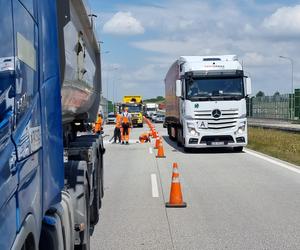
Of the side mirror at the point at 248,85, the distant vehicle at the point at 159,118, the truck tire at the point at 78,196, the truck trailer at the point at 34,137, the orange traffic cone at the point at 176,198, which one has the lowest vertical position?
the distant vehicle at the point at 159,118

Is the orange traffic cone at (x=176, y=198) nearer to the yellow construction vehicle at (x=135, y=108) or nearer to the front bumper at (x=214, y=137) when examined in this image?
the front bumper at (x=214, y=137)

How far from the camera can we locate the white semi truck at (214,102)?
21859 millimetres

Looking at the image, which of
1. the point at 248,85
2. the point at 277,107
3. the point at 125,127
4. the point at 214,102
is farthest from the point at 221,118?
the point at 277,107

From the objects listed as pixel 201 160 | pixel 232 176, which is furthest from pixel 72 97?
pixel 201 160

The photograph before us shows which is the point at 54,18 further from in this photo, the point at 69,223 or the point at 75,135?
the point at 75,135

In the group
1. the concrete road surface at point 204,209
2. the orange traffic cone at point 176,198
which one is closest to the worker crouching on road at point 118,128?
the concrete road surface at point 204,209

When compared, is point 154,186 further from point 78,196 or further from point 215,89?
point 215,89

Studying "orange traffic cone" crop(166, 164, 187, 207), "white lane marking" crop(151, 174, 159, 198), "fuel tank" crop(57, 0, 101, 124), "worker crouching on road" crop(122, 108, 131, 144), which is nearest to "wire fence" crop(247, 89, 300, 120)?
"worker crouching on road" crop(122, 108, 131, 144)

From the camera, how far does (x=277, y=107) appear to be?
7131 centimetres

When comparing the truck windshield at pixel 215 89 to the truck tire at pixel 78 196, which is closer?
the truck tire at pixel 78 196

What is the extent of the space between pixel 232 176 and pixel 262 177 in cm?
77

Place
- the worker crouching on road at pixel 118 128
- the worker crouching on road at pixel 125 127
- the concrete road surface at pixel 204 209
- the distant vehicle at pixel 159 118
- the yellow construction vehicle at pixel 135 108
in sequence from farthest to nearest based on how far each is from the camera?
the distant vehicle at pixel 159 118, the yellow construction vehicle at pixel 135 108, the worker crouching on road at pixel 118 128, the worker crouching on road at pixel 125 127, the concrete road surface at pixel 204 209

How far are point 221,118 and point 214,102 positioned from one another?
68 cm

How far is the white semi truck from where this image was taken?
2186 cm
